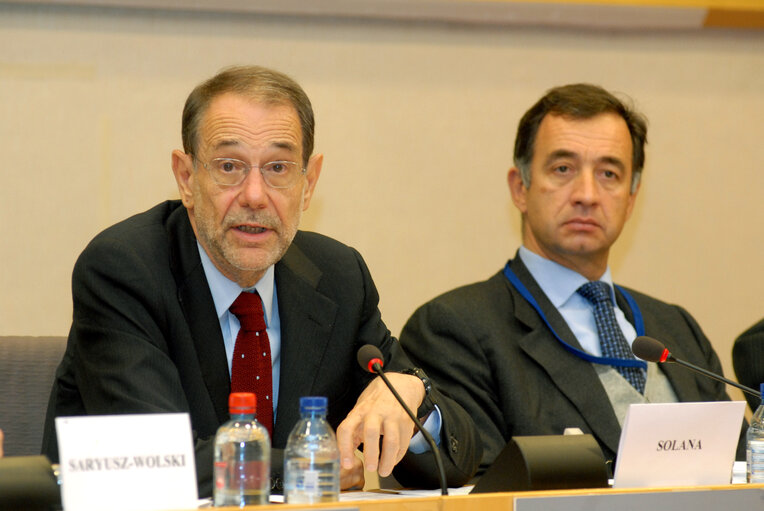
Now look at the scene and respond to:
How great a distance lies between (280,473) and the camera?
2018 mm

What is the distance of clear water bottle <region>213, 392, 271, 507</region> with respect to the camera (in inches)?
59.3

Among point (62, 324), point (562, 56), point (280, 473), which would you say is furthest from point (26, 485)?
point (562, 56)

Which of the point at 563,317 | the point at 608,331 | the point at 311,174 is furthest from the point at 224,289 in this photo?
the point at 608,331

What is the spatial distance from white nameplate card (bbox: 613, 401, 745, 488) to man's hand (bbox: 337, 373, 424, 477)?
0.45 metres

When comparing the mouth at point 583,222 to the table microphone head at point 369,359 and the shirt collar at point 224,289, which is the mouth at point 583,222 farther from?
the table microphone head at point 369,359

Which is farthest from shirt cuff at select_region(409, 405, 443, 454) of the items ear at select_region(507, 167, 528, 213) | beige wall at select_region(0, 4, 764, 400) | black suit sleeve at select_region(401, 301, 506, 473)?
beige wall at select_region(0, 4, 764, 400)

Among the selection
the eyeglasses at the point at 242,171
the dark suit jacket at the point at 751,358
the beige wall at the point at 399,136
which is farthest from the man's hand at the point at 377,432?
the beige wall at the point at 399,136

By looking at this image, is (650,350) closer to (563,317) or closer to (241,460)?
(563,317)

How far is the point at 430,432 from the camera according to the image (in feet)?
7.45

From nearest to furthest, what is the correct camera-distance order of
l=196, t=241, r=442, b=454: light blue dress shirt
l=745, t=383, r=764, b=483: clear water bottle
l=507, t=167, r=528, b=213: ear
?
l=745, t=383, r=764, b=483: clear water bottle
l=196, t=241, r=442, b=454: light blue dress shirt
l=507, t=167, r=528, b=213: ear

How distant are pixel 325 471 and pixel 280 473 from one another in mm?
499

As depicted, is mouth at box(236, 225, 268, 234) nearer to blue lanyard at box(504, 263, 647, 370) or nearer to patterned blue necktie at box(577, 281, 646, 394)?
blue lanyard at box(504, 263, 647, 370)

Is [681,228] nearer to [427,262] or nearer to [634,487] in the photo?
[427,262]

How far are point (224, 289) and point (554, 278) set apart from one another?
1.18 m
